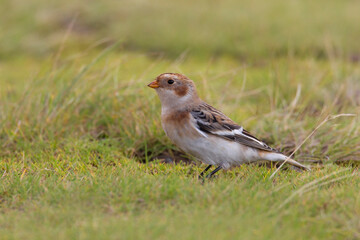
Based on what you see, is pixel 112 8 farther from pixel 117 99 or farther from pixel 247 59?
pixel 117 99

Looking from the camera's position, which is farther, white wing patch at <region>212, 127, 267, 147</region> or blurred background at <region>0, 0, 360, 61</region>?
blurred background at <region>0, 0, 360, 61</region>

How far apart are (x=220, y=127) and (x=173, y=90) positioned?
0.56 metres

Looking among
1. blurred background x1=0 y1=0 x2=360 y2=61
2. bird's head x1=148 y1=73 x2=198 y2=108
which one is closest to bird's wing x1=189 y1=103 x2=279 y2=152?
bird's head x1=148 y1=73 x2=198 y2=108

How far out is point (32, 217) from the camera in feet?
11.8

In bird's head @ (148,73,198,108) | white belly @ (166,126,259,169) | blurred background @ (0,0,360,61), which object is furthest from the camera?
blurred background @ (0,0,360,61)

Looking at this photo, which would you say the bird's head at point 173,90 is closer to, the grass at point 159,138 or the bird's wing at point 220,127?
the bird's wing at point 220,127

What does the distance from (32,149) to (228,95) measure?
9.16 feet

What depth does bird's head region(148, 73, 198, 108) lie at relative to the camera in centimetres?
501

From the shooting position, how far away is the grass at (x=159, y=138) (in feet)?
11.5

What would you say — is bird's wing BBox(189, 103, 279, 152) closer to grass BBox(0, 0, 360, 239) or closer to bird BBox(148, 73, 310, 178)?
bird BBox(148, 73, 310, 178)

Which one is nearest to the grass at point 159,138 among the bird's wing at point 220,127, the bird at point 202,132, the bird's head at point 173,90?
the bird at point 202,132

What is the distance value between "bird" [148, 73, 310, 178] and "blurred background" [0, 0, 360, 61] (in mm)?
4857

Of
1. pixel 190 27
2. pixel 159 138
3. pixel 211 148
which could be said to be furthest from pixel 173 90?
pixel 190 27

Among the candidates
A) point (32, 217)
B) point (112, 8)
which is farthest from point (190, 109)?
point (112, 8)
